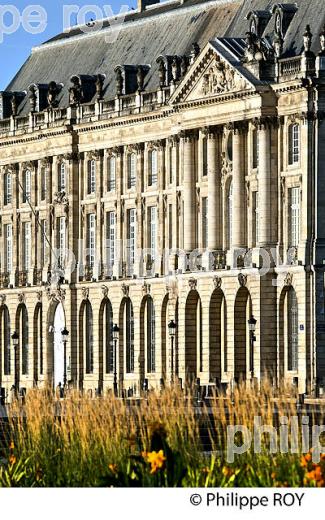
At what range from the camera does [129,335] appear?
15038cm

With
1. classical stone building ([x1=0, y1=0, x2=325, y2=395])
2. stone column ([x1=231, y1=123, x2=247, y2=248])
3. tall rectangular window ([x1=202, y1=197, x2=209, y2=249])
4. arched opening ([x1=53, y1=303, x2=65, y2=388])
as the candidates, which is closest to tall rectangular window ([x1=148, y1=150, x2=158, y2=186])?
classical stone building ([x1=0, y1=0, x2=325, y2=395])

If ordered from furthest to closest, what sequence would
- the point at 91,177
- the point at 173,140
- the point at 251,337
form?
the point at 91,177, the point at 173,140, the point at 251,337

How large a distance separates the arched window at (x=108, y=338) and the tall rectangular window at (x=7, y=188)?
15286mm

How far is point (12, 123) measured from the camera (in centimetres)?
16325

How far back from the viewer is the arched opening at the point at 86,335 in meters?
154

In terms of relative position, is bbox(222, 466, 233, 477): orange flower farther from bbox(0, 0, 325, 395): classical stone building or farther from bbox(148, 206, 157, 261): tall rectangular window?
bbox(148, 206, 157, 261): tall rectangular window

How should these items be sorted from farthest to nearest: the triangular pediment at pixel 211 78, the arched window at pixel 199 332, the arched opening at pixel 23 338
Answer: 1. the arched opening at pixel 23 338
2. the arched window at pixel 199 332
3. the triangular pediment at pixel 211 78

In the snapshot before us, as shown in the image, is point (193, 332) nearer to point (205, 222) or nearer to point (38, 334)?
point (205, 222)

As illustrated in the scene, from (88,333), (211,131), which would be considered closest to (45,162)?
(88,333)

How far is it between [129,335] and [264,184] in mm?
20798

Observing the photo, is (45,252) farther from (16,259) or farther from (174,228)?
(174,228)

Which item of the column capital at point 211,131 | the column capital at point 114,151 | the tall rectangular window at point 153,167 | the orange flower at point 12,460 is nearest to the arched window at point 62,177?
the column capital at point 114,151

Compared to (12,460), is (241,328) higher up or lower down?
higher up

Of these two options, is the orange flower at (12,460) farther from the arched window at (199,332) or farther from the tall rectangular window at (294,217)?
the arched window at (199,332)
